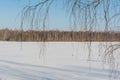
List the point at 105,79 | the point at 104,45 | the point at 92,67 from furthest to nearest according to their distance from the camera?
the point at 92,67 → the point at 105,79 → the point at 104,45

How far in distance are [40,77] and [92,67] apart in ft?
6.89

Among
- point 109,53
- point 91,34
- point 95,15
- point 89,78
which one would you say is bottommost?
point 89,78

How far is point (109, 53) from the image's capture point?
2.06 m

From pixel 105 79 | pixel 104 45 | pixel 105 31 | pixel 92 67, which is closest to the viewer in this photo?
pixel 105 31

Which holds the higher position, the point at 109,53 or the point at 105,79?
the point at 109,53

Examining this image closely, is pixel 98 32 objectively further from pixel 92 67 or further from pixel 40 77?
pixel 92 67

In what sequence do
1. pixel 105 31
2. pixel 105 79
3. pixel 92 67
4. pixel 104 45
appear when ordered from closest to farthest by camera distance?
pixel 105 31, pixel 104 45, pixel 105 79, pixel 92 67

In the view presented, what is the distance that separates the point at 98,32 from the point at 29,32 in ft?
1.66

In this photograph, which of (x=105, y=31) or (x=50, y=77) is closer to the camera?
(x=105, y=31)

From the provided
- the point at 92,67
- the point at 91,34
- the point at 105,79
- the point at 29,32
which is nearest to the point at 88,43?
the point at 91,34

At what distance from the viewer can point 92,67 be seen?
7.61 m

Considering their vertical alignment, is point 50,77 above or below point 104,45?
below

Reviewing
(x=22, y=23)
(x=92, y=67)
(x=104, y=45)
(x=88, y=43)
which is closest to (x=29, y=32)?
(x=22, y=23)

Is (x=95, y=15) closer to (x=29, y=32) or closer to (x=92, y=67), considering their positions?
(x=29, y=32)
